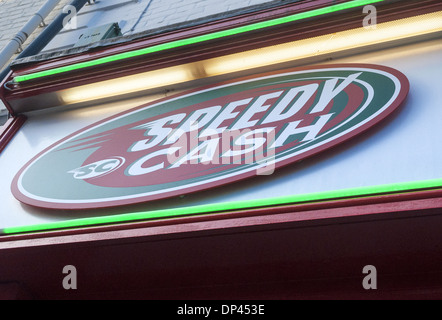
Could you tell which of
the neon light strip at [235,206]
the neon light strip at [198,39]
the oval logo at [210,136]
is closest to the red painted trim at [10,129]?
the neon light strip at [198,39]

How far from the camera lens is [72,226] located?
1.90m

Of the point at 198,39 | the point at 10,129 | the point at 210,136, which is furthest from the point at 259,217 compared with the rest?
the point at 10,129

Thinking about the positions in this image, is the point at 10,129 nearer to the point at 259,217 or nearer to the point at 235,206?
the point at 235,206

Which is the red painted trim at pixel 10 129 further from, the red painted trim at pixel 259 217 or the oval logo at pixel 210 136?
the red painted trim at pixel 259 217

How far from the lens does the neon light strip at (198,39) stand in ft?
7.80

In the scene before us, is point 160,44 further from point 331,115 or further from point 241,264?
point 241,264

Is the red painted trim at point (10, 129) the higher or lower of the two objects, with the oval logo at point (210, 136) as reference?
higher

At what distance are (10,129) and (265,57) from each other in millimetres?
1596

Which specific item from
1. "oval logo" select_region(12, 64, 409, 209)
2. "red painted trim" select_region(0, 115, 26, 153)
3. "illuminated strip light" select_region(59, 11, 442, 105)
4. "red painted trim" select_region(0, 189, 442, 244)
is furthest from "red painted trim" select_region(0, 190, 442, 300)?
"illuminated strip light" select_region(59, 11, 442, 105)

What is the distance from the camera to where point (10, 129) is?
2.86 metres

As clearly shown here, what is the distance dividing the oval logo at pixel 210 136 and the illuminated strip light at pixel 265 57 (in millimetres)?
138

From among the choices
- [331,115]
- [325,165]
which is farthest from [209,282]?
[331,115]

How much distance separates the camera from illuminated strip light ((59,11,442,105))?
2326mm
